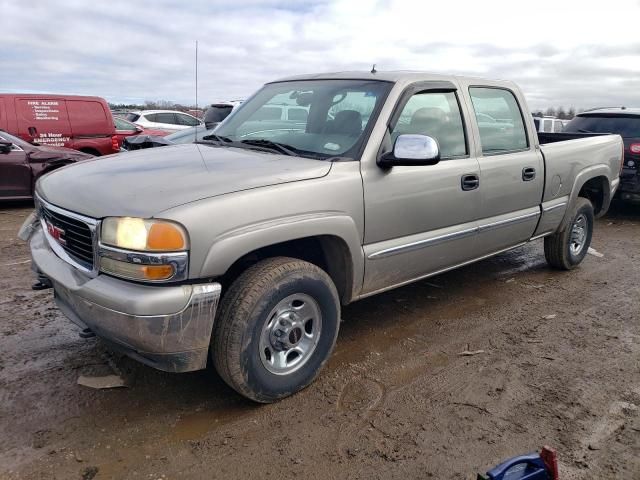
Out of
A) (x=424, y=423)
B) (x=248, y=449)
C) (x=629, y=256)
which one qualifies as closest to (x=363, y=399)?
(x=424, y=423)

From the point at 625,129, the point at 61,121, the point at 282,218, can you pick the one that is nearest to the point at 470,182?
the point at 282,218

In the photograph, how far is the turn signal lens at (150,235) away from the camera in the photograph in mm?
2523

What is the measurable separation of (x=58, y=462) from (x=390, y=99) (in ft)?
9.07

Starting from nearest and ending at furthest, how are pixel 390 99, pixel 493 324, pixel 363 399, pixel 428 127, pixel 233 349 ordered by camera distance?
pixel 233 349 → pixel 363 399 → pixel 390 99 → pixel 428 127 → pixel 493 324

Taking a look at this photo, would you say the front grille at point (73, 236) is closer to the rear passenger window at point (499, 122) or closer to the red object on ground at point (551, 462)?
the red object on ground at point (551, 462)

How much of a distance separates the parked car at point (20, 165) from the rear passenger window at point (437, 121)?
684cm

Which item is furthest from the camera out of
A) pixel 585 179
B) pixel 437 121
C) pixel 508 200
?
pixel 585 179

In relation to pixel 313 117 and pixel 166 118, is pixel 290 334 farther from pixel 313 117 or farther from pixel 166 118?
pixel 166 118

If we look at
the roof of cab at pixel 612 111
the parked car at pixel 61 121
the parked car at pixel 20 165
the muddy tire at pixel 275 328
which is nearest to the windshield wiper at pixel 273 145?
the muddy tire at pixel 275 328

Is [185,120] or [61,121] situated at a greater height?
[61,121]

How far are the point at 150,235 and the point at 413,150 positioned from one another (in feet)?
5.28

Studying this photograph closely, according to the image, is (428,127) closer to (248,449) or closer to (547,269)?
(248,449)

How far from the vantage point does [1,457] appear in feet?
8.41

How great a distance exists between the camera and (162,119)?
1677 centimetres
